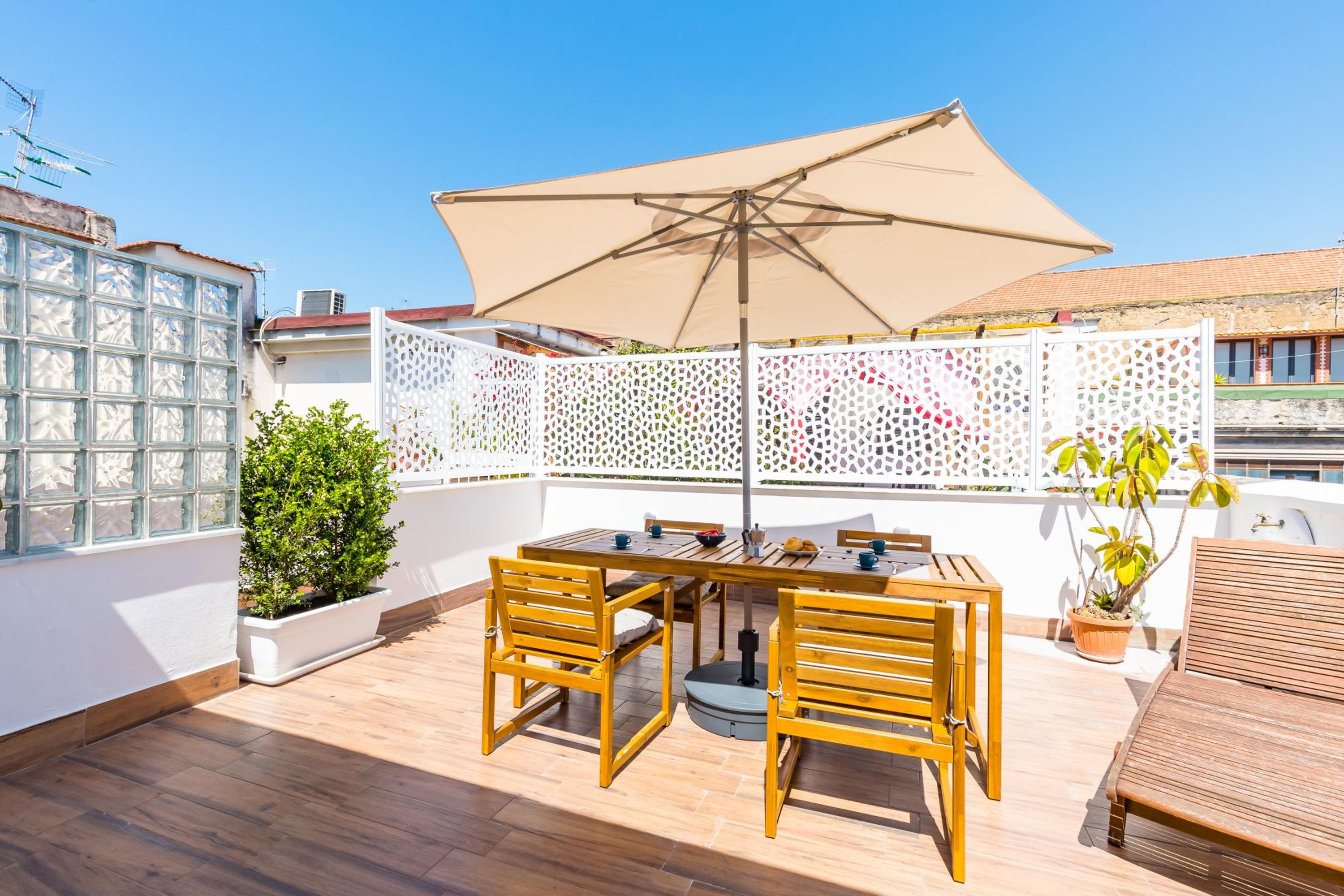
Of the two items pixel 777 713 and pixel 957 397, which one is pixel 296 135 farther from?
pixel 777 713

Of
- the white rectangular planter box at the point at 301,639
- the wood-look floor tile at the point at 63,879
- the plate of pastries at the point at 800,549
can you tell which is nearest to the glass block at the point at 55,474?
the white rectangular planter box at the point at 301,639

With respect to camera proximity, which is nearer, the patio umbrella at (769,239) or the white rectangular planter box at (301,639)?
the patio umbrella at (769,239)

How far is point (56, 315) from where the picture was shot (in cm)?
248

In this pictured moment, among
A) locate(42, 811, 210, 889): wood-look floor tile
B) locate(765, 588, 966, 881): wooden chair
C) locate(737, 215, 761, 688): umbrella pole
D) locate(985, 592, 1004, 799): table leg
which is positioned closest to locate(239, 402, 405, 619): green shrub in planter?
locate(42, 811, 210, 889): wood-look floor tile

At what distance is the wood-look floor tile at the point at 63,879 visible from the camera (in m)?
1.70

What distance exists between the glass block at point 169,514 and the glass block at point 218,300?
2.95 feet

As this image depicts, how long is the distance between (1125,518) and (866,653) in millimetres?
3314

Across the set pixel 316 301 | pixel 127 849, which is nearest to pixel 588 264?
pixel 127 849

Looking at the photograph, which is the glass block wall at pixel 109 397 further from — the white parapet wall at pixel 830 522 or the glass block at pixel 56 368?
the white parapet wall at pixel 830 522

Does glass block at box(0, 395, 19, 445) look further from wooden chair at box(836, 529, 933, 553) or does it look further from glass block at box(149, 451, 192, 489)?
wooden chair at box(836, 529, 933, 553)

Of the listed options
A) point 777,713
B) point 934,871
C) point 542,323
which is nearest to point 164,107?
point 542,323

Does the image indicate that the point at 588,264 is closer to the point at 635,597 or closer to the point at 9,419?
the point at 635,597

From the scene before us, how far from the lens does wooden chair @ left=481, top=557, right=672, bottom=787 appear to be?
227cm

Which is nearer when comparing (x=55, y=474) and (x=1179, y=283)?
(x=55, y=474)
